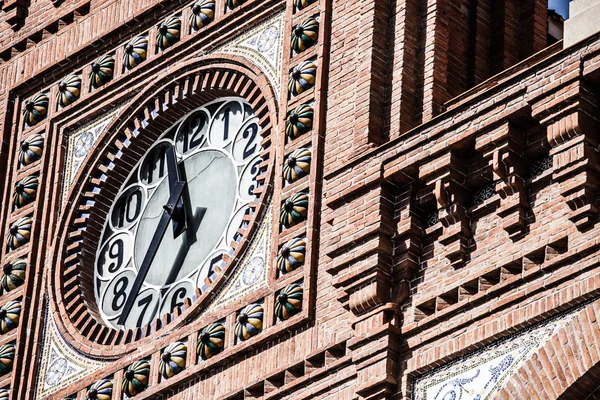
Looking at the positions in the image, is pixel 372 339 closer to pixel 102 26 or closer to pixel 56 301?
pixel 56 301

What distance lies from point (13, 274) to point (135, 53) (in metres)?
2.45

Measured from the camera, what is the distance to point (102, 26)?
24312 millimetres

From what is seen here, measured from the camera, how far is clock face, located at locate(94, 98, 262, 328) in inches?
864

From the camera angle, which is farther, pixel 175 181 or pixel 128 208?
pixel 128 208

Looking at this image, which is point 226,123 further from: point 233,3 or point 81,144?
point 81,144

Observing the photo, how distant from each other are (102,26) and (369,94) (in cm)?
460

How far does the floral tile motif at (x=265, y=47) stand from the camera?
22.2 meters

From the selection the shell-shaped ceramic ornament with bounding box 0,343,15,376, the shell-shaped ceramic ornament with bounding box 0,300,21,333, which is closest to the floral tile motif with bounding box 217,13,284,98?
the shell-shaped ceramic ornament with bounding box 0,300,21,333

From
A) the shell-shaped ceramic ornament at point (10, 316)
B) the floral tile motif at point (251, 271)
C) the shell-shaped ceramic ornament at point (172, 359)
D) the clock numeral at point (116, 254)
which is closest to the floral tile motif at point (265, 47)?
the floral tile motif at point (251, 271)

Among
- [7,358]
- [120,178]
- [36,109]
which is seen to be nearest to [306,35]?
[120,178]

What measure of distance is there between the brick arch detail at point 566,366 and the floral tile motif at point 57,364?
204 inches

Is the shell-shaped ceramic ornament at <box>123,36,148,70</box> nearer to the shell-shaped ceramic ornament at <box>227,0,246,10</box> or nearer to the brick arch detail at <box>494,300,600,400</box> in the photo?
the shell-shaped ceramic ornament at <box>227,0,246,10</box>

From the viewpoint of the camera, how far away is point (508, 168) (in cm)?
1878

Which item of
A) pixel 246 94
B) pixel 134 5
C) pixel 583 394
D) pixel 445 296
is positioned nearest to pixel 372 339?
pixel 445 296
